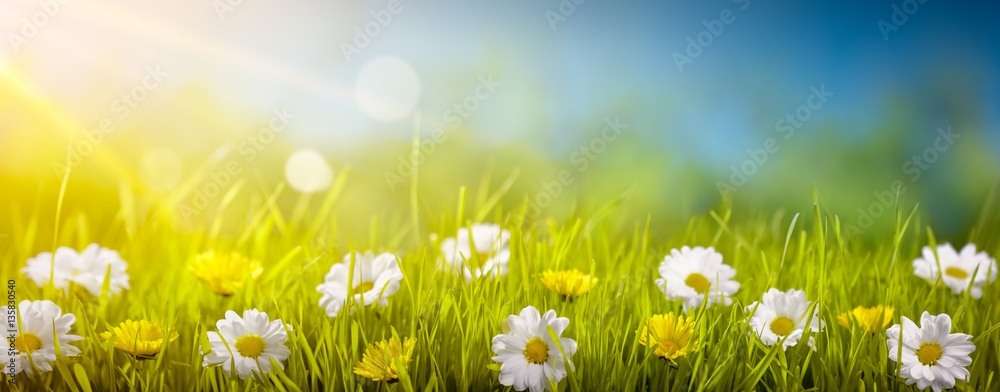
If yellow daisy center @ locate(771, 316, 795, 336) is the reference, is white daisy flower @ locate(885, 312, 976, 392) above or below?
below

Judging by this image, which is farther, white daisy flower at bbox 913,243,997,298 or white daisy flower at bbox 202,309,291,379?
white daisy flower at bbox 913,243,997,298

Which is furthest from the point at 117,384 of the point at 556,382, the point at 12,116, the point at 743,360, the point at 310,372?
the point at 12,116

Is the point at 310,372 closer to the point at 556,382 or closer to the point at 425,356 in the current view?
the point at 425,356

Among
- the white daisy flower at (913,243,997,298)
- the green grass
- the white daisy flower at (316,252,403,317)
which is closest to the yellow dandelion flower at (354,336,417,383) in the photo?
the green grass

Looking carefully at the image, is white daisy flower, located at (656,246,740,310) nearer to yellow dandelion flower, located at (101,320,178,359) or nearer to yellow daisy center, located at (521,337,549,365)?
yellow daisy center, located at (521,337,549,365)

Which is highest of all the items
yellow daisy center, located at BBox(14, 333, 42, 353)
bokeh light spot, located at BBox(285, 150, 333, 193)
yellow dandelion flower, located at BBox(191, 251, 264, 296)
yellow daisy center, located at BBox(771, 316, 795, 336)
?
bokeh light spot, located at BBox(285, 150, 333, 193)

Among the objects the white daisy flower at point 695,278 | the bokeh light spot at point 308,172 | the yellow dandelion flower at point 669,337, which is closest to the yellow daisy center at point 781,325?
the white daisy flower at point 695,278

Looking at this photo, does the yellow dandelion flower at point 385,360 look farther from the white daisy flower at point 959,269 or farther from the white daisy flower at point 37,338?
the white daisy flower at point 959,269

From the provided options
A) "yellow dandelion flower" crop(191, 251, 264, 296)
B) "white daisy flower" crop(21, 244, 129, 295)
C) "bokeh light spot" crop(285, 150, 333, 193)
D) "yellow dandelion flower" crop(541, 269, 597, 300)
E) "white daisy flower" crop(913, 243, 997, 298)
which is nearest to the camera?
"yellow dandelion flower" crop(541, 269, 597, 300)
